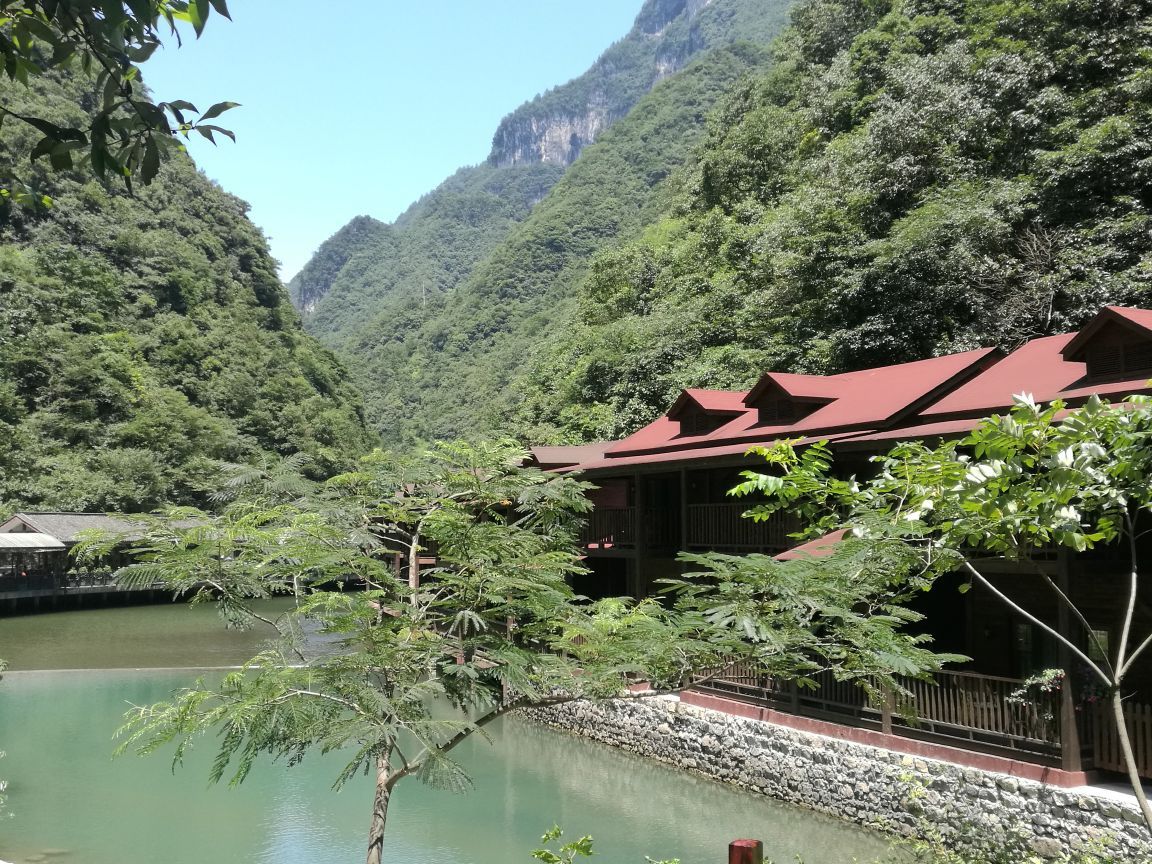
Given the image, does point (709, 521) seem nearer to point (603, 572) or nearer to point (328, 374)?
point (603, 572)

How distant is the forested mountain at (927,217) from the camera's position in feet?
68.7

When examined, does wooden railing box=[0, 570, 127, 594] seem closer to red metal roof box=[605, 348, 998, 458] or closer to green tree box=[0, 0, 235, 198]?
red metal roof box=[605, 348, 998, 458]

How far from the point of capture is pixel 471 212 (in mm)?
157500

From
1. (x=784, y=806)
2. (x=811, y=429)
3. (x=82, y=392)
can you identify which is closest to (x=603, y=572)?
(x=811, y=429)

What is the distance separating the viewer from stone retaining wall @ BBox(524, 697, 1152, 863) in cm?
937

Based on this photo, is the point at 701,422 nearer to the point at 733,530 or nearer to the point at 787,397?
the point at 787,397

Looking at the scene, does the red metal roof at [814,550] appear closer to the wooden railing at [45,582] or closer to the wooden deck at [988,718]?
Result: the wooden deck at [988,718]

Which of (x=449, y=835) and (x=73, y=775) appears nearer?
(x=449, y=835)

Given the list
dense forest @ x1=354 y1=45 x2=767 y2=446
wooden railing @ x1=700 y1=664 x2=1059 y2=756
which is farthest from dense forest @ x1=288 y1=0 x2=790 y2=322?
wooden railing @ x1=700 y1=664 x2=1059 y2=756

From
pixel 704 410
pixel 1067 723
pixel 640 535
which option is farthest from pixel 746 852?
pixel 704 410

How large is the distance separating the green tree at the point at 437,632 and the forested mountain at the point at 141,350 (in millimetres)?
34871

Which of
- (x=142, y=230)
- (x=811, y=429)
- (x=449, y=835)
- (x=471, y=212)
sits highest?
(x=471, y=212)

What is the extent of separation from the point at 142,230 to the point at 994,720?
70.2 meters

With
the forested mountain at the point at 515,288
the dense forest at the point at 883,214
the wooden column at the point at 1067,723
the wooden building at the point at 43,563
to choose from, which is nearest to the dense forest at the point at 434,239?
the forested mountain at the point at 515,288
